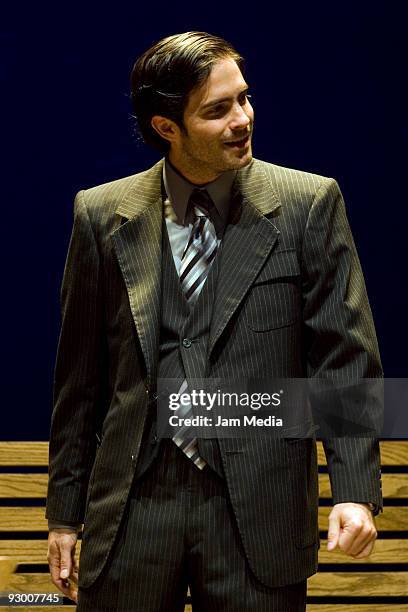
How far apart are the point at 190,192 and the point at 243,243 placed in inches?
6.1

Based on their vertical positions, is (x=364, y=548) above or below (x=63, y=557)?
above

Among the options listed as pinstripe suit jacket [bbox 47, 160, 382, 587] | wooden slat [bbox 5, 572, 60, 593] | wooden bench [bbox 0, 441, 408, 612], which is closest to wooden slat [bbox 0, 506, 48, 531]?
wooden bench [bbox 0, 441, 408, 612]

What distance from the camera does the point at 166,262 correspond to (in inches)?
95.3

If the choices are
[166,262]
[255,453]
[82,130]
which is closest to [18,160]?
[82,130]

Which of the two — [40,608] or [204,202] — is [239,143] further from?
[40,608]

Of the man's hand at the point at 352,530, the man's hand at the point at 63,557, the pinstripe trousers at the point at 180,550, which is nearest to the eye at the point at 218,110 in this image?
the pinstripe trousers at the point at 180,550

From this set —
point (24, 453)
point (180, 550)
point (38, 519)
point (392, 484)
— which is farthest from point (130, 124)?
point (180, 550)

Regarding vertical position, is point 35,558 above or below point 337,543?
below

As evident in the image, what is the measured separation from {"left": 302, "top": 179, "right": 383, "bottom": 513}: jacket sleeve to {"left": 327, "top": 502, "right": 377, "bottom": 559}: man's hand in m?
0.03

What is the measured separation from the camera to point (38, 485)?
3754 mm

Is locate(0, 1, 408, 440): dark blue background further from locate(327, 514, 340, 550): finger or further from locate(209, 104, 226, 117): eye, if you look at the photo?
locate(327, 514, 340, 550): finger

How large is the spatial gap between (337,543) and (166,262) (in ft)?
1.98

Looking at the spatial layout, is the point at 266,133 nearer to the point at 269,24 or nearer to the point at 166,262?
the point at 269,24

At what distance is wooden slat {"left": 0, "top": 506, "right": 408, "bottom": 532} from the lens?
375 cm
